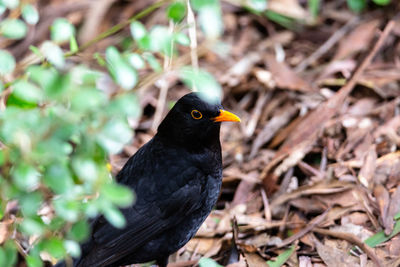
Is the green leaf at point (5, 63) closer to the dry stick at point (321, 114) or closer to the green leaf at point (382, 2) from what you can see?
the dry stick at point (321, 114)

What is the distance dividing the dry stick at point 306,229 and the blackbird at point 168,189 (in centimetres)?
68

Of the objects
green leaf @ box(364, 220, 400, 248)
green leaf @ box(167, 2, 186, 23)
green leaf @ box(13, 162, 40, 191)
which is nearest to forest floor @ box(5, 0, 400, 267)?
green leaf @ box(364, 220, 400, 248)

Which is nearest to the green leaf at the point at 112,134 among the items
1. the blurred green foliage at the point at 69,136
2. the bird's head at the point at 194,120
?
the blurred green foliage at the point at 69,136

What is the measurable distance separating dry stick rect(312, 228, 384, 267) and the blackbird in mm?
893

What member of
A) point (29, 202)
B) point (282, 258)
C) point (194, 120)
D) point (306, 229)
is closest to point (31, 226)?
point (29, 202)

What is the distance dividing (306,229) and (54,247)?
250 cm

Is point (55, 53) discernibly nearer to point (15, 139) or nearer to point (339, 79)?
point (15, 139)

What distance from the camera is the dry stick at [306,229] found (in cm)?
449

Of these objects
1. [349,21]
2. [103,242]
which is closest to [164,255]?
[103,242]

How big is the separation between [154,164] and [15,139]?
2100 millimetres

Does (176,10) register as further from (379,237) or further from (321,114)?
(321,114)

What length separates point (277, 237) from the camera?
4605 mm

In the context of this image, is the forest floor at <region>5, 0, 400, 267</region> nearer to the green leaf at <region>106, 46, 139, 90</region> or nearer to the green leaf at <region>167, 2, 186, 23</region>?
the green leaf at <region>167, 2, 186, 23</region>

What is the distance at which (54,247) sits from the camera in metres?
2.51
